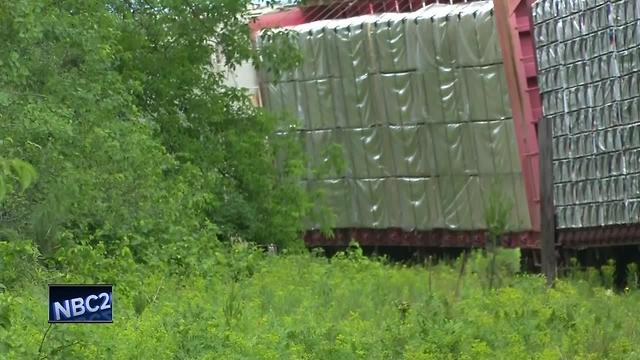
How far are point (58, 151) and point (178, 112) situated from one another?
19.5 ft

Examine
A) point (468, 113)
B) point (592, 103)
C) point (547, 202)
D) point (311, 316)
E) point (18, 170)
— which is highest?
point (468, 113)

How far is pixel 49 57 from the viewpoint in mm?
16406

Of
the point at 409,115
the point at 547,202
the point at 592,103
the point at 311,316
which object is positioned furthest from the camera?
the point at 409,115

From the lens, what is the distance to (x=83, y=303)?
7.66 meters

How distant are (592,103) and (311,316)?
9.81m

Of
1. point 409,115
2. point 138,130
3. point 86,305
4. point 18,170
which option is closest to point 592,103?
point 138,130

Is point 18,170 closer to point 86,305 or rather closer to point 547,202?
point 86,305

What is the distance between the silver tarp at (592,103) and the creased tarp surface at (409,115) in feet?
11.2

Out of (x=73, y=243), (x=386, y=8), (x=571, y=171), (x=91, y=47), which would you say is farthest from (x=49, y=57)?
(x=386, y=8)

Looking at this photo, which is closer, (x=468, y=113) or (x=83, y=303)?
(x=83, y=303)

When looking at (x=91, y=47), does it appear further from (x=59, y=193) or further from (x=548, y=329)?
(x=548, y=329)

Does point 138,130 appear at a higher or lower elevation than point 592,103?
higher

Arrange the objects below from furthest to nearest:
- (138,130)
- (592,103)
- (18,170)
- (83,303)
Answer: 1. (592,103)
2. (138,130)
3. (83,303)
4. (18,170)

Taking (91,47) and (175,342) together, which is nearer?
(175,342)
